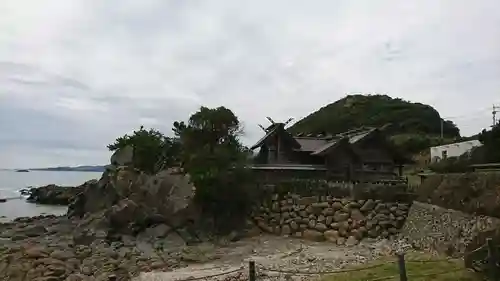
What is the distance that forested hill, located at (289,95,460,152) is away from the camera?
208 ft

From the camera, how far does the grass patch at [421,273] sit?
1084 cm

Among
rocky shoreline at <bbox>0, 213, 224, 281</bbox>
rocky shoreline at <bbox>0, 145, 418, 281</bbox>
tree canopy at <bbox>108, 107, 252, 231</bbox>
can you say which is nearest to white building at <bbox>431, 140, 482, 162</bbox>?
tree canopy at <bbox>108, 107, 252, 231</bbox>

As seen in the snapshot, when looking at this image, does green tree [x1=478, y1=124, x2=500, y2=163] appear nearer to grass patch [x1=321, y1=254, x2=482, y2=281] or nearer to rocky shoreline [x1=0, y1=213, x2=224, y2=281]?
grass patch [x1=321, y1=254, x2=482, y2=281]

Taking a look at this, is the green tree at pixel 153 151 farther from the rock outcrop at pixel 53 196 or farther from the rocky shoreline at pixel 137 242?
the rock outcrop at pixel 53 196

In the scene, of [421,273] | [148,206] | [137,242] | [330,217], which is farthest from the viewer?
[148,206]

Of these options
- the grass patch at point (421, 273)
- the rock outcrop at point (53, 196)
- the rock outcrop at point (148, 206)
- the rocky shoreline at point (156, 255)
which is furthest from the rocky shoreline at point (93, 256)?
the rock outcrop at point (53, 196)

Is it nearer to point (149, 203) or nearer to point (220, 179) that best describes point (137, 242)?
point (149, 203)

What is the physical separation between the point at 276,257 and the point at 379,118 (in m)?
53.9

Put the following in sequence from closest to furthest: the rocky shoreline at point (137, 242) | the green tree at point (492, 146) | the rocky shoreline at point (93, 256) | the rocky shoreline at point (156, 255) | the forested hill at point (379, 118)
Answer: the rocky shoreline at point (156, 255) < the rocky shoreline at point (93, 256) < the rocky shoreline at point (137, 242) < the green tree at point (492, 146) < the forested hill at point (379, 118)

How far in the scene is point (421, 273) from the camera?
1184cm

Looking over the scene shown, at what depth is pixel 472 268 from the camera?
34.5 feet

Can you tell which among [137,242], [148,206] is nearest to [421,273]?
[137,242]

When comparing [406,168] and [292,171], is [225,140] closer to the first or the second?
[292,171]

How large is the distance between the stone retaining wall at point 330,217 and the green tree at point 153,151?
1098 cm
